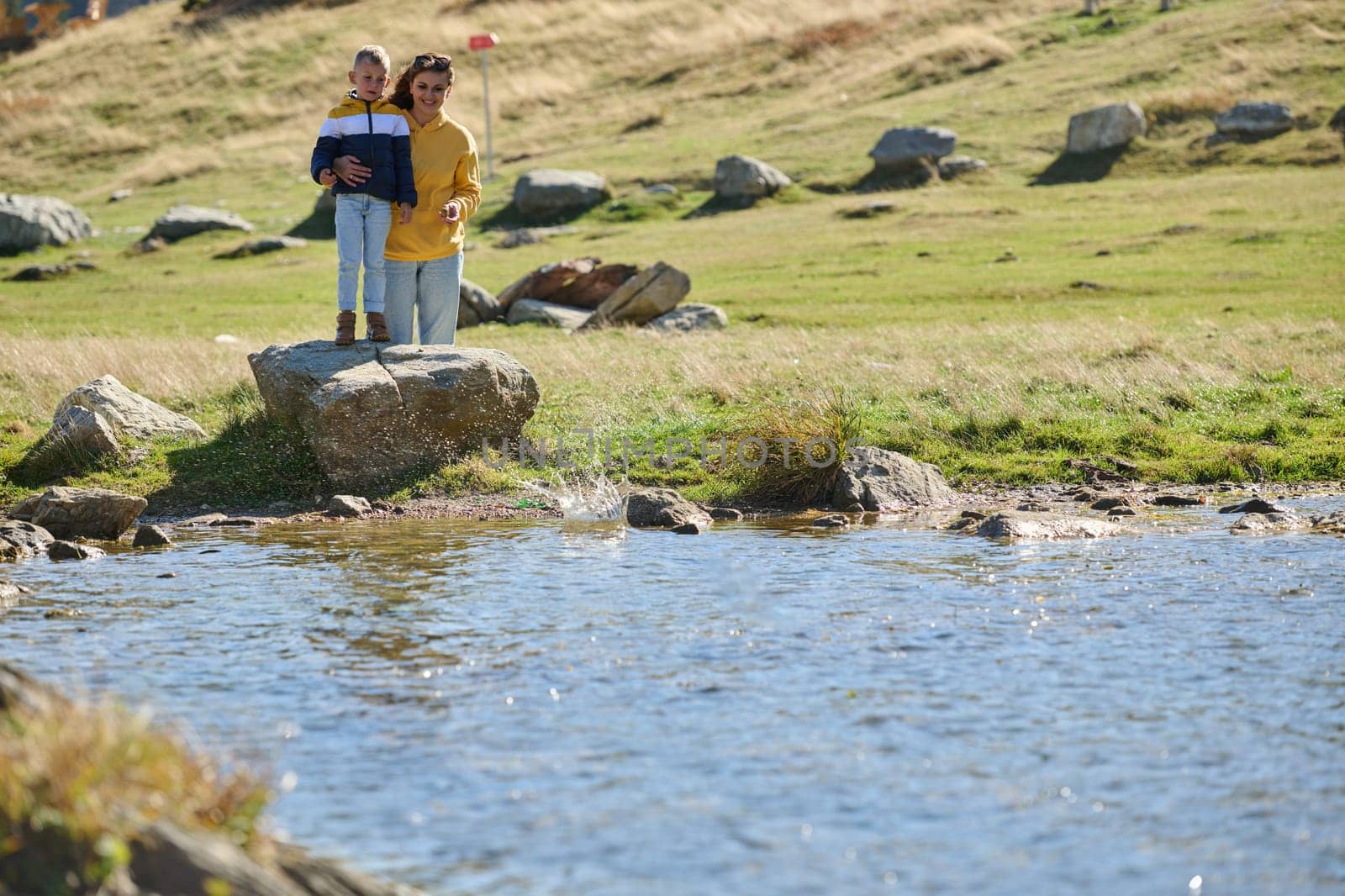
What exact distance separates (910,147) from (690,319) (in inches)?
850

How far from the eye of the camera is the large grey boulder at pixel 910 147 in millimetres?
44250

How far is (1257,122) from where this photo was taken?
4425cm

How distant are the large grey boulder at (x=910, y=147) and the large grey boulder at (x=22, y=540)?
35.1 m

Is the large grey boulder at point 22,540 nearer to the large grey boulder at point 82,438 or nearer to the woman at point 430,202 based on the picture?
the large grey boulder at point 82,438

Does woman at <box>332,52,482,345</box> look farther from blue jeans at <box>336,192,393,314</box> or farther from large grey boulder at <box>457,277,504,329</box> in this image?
large grey boulder at <box>457,277,504,329</box>

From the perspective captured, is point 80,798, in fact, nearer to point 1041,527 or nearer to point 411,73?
point 1041,527

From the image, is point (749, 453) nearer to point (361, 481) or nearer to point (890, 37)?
point (361, 481)

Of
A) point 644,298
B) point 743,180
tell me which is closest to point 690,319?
point 644,298

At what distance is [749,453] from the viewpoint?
47.5ft

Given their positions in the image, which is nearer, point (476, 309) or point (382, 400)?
point (382, 400)

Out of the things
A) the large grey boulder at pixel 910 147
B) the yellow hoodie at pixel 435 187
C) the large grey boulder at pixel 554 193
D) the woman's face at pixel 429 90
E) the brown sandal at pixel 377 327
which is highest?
the woman's face at pixel 429 90

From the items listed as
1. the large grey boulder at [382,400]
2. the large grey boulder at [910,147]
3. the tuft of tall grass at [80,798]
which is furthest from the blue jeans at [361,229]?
the large grey boulder at [910,147]

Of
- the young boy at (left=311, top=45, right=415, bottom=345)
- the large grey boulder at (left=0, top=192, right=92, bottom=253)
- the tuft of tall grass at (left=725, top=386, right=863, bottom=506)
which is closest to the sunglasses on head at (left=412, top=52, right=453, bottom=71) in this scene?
the young boy at (left=311, top=45, right=415, bottom=345)

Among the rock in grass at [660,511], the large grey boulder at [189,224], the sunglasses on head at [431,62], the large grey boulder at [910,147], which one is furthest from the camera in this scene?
the large grey boulder at [910,147]
